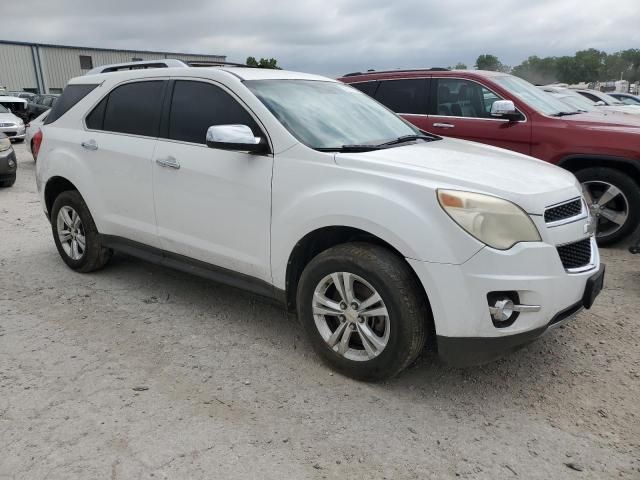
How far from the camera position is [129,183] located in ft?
13.8

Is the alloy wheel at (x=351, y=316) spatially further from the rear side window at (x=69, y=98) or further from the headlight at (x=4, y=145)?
the headlight at (x=4, y=145)

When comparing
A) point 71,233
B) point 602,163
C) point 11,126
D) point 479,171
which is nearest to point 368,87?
point 602,163

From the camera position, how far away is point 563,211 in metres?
3.00

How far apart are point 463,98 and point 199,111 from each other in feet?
12.8

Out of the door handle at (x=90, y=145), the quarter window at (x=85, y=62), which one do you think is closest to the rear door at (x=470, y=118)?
the door handle at (x=90, y=145)

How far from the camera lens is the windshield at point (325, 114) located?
343cm

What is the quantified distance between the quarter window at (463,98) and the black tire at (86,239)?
4.28m

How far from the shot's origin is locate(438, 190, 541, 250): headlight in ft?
8.75

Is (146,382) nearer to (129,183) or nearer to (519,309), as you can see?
(129,183)

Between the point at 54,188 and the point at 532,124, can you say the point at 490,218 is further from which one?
the point at 54,188

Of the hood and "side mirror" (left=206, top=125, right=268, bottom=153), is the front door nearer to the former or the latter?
"side mirror" (left=206, top=125, right=268, bottom=153)

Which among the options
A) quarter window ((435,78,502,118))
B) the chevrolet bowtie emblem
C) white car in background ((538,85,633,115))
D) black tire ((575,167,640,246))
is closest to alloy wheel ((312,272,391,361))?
the chevrolet bowtie emblem

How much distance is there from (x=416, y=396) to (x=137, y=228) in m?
2.49

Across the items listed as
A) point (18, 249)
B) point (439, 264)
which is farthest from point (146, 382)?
point (18, 249)
